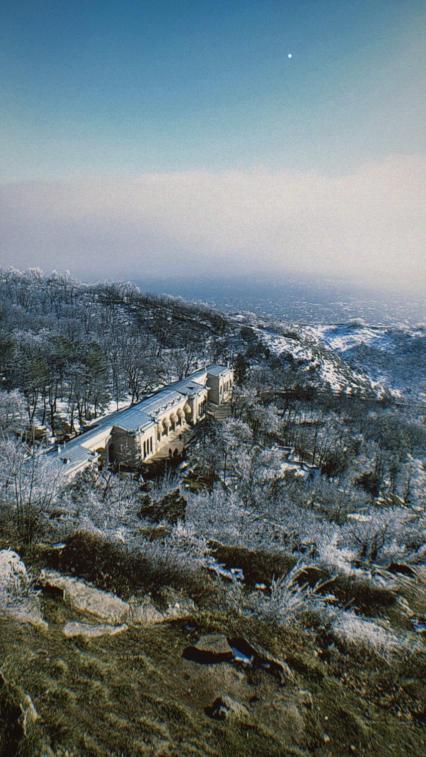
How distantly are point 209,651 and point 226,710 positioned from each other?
228 cm

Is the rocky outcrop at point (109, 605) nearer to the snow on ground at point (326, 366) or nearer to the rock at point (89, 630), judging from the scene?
the rock at point (89, 630)

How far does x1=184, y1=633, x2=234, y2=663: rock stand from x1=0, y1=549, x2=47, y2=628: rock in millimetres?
4616

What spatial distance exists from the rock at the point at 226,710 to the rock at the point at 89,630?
3.96m

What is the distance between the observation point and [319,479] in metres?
38.9

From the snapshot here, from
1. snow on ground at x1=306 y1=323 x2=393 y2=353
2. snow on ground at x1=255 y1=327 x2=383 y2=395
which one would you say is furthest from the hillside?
snow on ground at x1=306 y1=323 x2=393 y2=353

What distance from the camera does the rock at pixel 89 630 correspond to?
10234mm

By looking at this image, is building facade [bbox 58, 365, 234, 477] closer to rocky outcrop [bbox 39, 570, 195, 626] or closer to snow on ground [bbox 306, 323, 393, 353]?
rocky outcrop [bbox 39, 570, 195, 626]

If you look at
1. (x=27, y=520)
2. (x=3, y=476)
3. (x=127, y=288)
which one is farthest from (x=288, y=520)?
(x=127, y=288)

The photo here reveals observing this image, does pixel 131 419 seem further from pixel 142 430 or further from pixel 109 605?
pixel 109 605

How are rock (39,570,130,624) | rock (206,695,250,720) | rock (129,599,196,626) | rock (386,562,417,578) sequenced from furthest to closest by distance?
rock (386,562,417,578)
rock (129,599,196,626)
rock (39,570,130,624)
rock (206,695,250,720)

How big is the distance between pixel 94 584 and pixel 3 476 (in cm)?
989

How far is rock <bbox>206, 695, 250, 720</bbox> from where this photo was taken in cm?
791

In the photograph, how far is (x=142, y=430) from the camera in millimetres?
41375

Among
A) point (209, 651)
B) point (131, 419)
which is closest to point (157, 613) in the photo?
point (209, 651)
